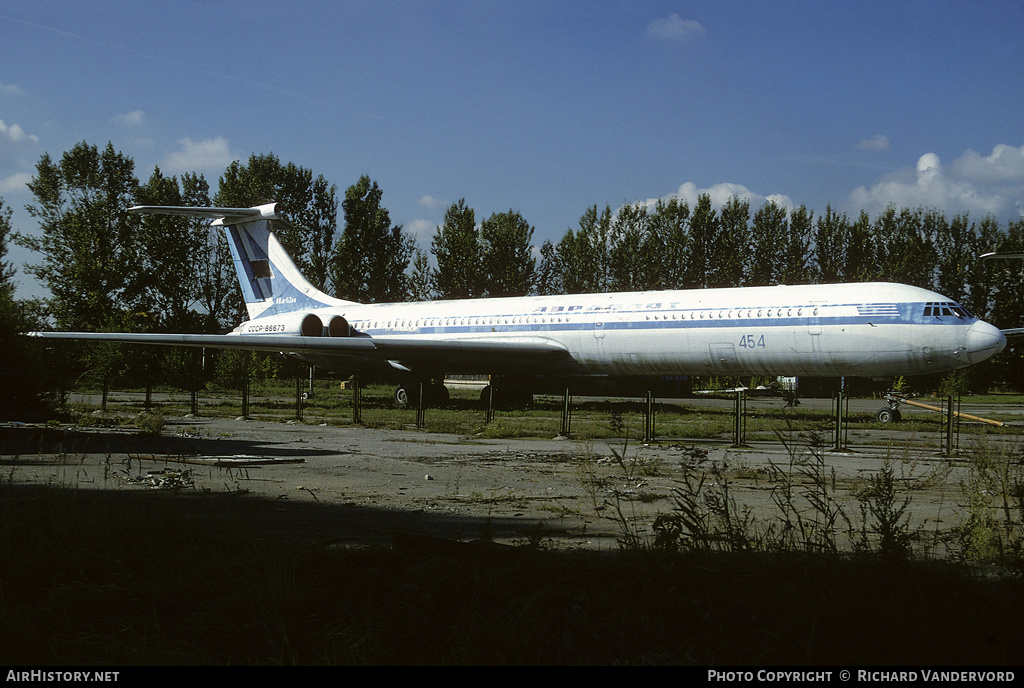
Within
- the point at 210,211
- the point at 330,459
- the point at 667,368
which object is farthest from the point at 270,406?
the point at 330,459

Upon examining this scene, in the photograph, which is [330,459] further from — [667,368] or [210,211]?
[210,211]

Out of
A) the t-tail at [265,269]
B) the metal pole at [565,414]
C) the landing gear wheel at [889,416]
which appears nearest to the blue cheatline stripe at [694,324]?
the landing gear wheel at [889,416]

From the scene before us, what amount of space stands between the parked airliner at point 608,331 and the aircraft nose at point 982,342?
0.02 m

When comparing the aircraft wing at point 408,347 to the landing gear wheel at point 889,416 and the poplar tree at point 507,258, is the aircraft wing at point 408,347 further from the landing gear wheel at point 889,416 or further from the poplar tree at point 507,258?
the poplar tree at point 507,258

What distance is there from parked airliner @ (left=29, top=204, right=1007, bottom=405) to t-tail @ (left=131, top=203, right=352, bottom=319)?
2.2 inches

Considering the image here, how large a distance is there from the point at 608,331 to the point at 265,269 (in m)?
16.4

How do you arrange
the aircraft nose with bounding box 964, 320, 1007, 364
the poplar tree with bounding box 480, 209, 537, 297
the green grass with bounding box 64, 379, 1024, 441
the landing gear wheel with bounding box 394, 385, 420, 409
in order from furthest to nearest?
the poplar tree with bounding box 480, 209, 537, 297 → the landing gear wheel with bounding box 394, 385, 420, 409 → the aircraft nose with bounding box 964, 320, 1007, 364 → the green grass with bounding box 64, 379, 1024, 441

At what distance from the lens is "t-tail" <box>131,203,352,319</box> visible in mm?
32719

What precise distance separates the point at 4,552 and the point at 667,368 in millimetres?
19401

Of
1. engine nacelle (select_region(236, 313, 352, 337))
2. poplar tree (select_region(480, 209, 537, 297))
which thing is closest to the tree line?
poplar tree (select_region(480, 209, 537, 297))

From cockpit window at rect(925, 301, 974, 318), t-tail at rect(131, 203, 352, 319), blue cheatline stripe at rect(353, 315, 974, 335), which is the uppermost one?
t-tail at rect(131, 203, 352, 319)

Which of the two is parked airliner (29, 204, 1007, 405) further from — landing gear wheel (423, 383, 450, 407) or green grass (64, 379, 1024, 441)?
green grass (64, 379, 1024, 441)

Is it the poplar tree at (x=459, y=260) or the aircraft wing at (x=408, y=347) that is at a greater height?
the poplar tree at (x=459, y=260)

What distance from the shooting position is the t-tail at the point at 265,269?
32.7 m
